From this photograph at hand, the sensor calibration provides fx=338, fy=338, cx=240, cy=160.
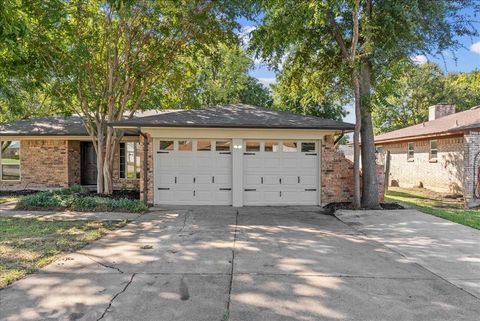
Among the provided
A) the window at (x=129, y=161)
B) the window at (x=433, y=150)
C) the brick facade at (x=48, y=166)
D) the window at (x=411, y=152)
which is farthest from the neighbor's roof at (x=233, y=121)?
the window at (x=411, y=152)

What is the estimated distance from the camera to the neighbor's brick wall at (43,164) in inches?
581

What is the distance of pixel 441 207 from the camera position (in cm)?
1179

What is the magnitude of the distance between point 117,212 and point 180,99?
29.1 ft

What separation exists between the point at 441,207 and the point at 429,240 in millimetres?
5925

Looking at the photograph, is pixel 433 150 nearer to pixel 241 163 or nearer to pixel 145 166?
pixel 241 163

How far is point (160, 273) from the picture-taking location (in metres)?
4.80

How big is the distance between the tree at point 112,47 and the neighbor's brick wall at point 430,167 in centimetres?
1047

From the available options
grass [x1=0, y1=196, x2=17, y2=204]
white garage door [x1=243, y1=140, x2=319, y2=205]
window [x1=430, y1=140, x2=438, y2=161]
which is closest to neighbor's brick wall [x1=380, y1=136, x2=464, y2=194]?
window [x1=430, y1=140, x2=438, y2=161]

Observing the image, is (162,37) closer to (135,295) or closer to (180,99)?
(180,99)

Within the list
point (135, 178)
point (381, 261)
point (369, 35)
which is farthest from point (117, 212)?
point (369, 35)

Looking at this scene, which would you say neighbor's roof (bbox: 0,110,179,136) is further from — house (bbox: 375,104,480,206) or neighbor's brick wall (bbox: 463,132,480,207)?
house (bbox: 375,104,480,206)

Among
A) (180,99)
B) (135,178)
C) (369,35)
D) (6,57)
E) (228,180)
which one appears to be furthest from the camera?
(180,99)

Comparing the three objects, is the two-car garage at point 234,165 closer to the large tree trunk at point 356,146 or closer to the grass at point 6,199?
the large tree trunk at point 356,146

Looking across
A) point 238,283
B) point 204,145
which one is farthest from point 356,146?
point 238,283
